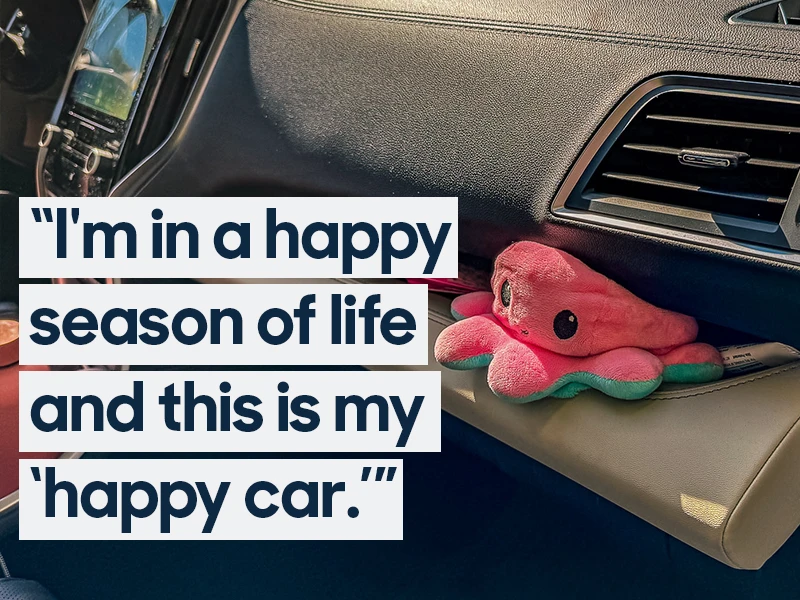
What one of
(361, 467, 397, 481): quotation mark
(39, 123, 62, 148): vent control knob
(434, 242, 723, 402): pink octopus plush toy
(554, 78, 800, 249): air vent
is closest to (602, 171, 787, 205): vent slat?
(554, 78, 800, 249): air vent

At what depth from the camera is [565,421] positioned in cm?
110

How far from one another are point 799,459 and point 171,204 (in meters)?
1.09

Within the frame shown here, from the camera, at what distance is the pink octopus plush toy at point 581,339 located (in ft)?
3.49

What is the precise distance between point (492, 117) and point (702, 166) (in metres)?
0.29

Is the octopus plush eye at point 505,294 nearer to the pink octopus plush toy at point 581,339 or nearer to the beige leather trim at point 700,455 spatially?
the pink octopus plush toy at point 581,339

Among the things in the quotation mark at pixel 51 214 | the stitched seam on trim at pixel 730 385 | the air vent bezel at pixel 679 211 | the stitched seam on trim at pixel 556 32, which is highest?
the stitched seam on trim at pixel 556 32

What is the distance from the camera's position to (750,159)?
97 centimetres

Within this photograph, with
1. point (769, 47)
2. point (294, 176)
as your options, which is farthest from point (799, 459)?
point (294, 176)

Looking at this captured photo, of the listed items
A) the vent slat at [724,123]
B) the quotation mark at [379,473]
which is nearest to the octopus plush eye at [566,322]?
the vent slat at [724,123]

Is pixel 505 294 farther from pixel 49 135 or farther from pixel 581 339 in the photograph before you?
pixel 49 135

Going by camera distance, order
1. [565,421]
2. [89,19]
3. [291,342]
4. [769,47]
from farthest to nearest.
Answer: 1. [89,19]
2. [291,342]
3. [565,421]
4. [769,47]

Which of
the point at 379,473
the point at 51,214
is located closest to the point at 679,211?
the point at 379,473

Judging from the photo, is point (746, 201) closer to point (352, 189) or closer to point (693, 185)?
point (693, 185)

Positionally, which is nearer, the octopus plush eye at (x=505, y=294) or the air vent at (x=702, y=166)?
the air vent at (x=702, y=166)
